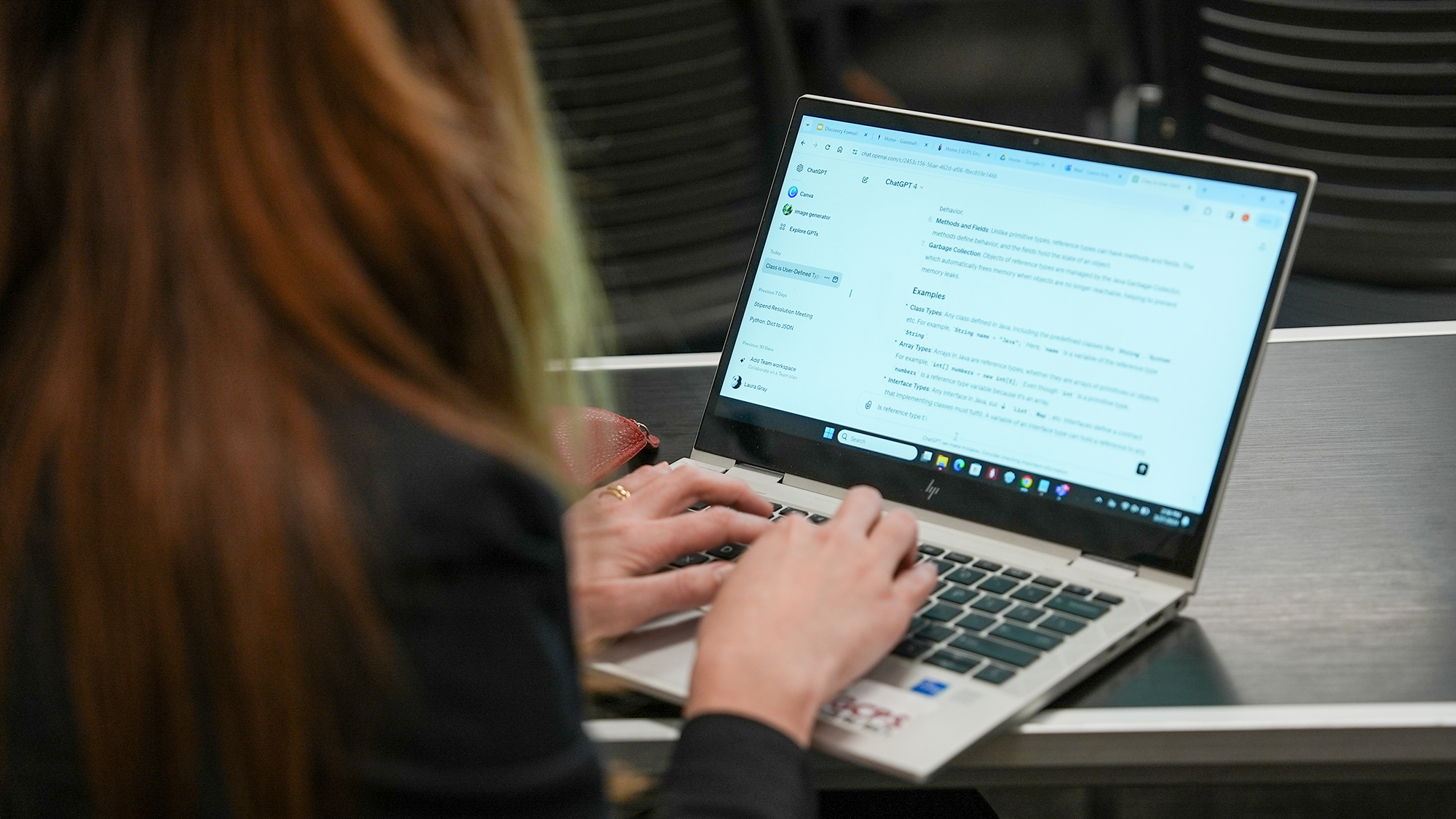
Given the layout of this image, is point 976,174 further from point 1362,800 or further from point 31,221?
point 1362,800

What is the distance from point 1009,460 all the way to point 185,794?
560mm

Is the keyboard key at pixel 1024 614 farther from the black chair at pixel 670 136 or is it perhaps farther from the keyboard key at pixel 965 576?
the black chair at pixel 670 136

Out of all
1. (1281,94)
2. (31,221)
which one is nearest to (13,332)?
(31,221)

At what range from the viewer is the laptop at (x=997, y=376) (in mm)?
775

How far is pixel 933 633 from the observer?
78 cm

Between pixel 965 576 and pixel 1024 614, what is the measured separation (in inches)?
2.3

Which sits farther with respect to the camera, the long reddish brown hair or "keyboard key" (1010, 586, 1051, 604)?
"keyboard key" (1010, 586, 1051, 604)

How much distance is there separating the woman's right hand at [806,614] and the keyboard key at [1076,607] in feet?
0.28

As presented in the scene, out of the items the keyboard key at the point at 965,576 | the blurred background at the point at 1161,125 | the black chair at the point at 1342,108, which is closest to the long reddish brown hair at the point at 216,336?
the keyboard key at the point at 965,576

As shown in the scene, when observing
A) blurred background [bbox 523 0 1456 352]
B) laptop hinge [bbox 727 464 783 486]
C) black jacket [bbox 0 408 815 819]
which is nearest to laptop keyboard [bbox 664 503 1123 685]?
laptop hinge [bbox 727 464 783 486]

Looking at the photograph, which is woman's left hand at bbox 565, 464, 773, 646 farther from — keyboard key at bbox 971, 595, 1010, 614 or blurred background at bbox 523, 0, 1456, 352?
blurred background at bbox 523, 0, 1456, 352

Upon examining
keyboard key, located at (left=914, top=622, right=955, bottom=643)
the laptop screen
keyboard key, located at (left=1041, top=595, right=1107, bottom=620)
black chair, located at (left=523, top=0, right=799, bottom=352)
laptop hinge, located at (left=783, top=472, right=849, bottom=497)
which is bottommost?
keyboard key, located at (left=914, top=622, right=955, bottom=643)

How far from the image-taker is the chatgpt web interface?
84cm

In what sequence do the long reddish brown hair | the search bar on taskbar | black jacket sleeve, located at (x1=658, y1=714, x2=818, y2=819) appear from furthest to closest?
1. the search bar on taskbar
2. black jacket sleeve, located at (x1=658, y1=714, x2=818, y2=819)
3. the long reddish brown hair
